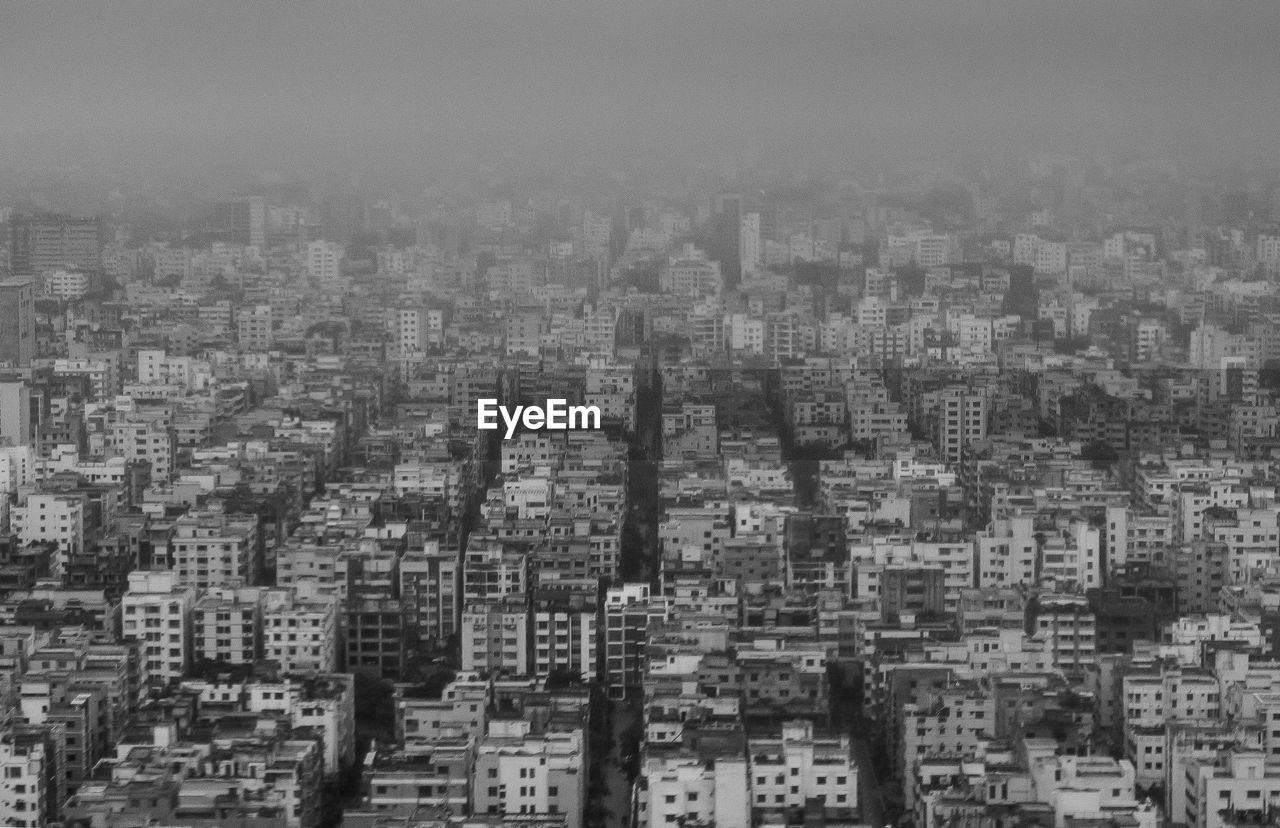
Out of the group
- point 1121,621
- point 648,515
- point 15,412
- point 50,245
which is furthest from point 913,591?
point 50,245

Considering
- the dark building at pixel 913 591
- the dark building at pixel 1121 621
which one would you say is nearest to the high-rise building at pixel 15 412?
the dark building at pixel 913 591

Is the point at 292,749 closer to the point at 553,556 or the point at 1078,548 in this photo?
the point at 553,556

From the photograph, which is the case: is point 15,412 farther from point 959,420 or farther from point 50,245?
point 959,420

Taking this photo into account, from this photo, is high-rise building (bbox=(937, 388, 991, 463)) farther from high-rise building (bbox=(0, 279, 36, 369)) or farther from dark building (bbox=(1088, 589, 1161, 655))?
high-rise building (bbox=(0, 279, 36, 369))

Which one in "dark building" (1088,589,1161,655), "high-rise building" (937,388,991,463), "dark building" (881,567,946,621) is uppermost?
"high-rise building" (937,388,991,463)

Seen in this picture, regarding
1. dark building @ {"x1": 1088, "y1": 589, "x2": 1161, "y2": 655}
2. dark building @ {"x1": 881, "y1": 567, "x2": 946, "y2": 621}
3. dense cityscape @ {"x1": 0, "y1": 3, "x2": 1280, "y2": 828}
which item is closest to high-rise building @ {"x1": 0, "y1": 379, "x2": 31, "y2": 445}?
dense cityscape @ {"x1": 0, "y1": 3, "x2": 1280, "y2": 828}
